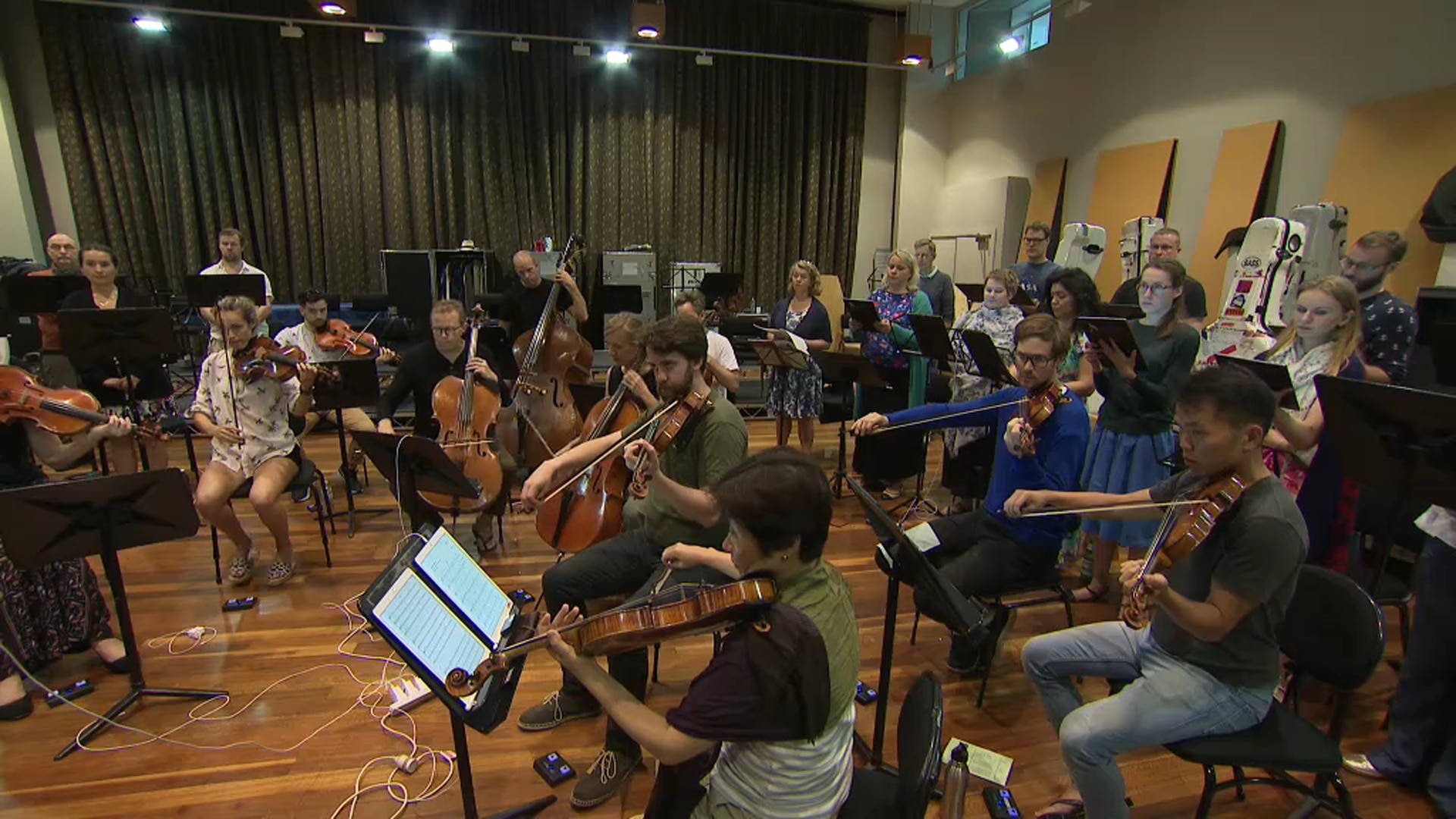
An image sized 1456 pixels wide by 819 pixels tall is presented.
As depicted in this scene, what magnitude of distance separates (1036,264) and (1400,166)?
95.6 inches

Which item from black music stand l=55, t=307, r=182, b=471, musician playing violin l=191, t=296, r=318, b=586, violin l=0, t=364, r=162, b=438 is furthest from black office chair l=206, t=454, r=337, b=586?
black music stand l=55, t=307, r=182, b=471

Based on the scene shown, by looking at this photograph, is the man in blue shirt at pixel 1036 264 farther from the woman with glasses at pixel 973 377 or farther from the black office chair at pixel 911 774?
the black office chair at pixel 911 774

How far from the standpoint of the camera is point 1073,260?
6.46 m

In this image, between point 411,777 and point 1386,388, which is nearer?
point 1386,388

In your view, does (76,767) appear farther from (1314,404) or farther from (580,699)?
(1314,404)

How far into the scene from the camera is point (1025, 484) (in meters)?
2.77

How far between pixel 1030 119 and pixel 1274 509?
8093 millimetres

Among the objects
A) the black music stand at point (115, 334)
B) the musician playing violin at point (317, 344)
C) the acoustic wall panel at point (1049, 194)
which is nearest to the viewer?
the black music stand at point (115, 334)

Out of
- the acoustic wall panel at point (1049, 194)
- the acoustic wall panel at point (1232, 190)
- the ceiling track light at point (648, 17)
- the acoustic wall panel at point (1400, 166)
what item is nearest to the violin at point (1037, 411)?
the acoustic wall panel at point (1400, 166)

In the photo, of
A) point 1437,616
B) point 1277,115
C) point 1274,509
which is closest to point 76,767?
point 1274,509

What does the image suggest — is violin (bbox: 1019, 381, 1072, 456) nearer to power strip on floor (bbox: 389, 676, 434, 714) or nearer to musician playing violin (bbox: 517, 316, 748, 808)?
musician playing violin (bbox: 517, 316, 748, 808)

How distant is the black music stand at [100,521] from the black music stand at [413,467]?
679 millimetres

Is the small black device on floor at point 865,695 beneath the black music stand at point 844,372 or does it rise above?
beneath

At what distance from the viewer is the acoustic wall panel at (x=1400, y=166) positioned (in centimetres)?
476
